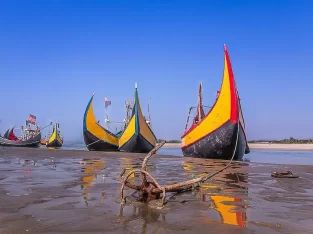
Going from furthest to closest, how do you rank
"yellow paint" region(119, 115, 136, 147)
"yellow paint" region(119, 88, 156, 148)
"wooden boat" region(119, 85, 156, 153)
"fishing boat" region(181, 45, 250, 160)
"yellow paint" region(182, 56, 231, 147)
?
"yellow paint" region(119, 88, 156, 148), "yellow paint" region(119, 115, 136, 147), "wooden boat" region(119, 85, 156, 153), "yellow paint" region(182, 56, 231, 147), "fishing boat" region(181, 45, 250, 160)

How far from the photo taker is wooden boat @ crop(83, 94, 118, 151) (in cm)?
3612

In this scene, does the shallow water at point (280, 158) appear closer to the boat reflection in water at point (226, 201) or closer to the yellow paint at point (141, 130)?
the yellow paint at point (141, 130)

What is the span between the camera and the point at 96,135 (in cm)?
3609

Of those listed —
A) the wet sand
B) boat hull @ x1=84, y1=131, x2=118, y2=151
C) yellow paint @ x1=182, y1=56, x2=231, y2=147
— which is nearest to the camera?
the wet sand

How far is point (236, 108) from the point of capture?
16.5 meters

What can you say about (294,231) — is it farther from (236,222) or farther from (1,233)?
(1,233)

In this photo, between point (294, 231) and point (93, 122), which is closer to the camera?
point (294, 231)

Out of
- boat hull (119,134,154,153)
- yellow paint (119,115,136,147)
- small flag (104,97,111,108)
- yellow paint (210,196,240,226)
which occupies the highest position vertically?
small flag (104,97,111,108)

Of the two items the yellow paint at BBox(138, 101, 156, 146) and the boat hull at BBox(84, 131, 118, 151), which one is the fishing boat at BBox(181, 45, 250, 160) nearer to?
the yellow paint at BBox(138, 101, 156, 146)

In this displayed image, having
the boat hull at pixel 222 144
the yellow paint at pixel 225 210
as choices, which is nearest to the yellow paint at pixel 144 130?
the boat hull at pixel 222 144

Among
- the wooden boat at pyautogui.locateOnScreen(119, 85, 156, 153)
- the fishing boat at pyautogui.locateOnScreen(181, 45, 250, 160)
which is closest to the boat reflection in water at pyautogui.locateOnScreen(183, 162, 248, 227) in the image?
the fishing boat at pyautogui.locateOnScreen(181, 45, 250, 160)

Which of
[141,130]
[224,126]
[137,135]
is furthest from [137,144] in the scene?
[224,126]

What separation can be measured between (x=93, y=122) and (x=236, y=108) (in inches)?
923

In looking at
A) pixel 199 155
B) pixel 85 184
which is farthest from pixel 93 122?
pixel 85 184
